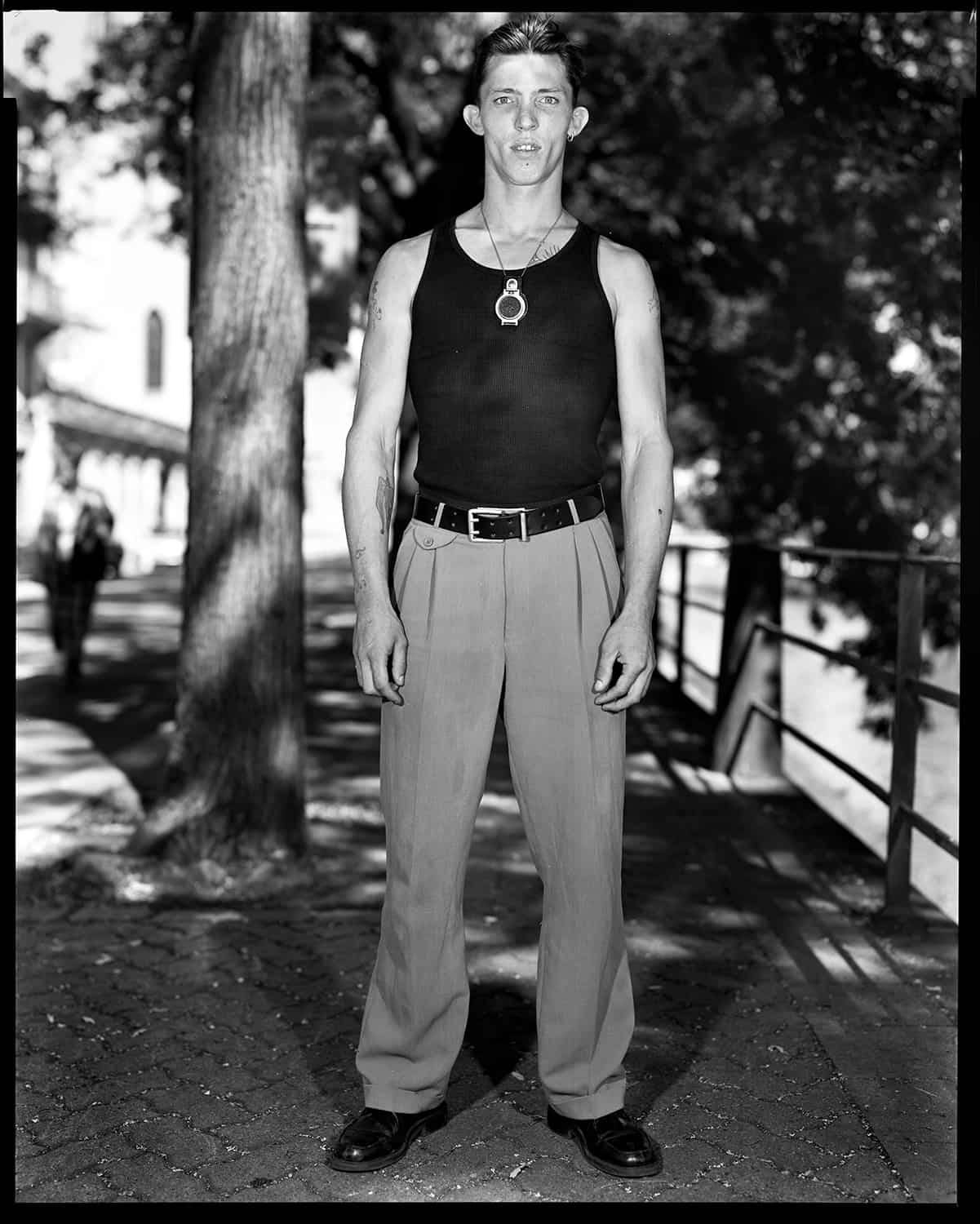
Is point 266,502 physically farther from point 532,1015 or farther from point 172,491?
point 172,491

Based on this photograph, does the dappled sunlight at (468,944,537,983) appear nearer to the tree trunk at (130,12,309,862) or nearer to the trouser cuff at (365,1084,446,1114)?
the tree trunk at (130,12,309,862)

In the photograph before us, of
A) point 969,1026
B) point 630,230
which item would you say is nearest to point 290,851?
point 969,1026

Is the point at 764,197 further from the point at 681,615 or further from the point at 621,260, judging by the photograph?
the point at 621,260

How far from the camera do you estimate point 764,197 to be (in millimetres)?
14523

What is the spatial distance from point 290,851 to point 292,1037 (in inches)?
74.6

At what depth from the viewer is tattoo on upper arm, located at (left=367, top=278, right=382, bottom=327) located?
3309mm

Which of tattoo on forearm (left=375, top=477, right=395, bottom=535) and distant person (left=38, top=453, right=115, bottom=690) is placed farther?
distant person (left=38, top=453, right=115, bottom=690)

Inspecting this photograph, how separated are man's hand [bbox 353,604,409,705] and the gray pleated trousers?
0.06 meters

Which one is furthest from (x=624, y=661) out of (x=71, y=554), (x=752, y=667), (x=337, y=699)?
(x=71, y=554)

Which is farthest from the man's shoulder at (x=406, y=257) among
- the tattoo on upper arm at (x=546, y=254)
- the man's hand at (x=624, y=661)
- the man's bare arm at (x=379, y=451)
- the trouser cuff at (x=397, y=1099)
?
the trouser cuff at (x=397, y=1099)

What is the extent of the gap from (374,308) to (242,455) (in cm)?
275

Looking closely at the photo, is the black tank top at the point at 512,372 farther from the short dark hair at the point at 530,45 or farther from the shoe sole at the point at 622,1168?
the shoe sole at the point at 622,1168

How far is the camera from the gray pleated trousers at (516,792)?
128 inches

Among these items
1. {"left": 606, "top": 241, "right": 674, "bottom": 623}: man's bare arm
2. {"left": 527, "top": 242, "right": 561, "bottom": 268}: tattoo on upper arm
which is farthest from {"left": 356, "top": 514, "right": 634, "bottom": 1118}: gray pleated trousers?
{"left": 527, "top": 242, "right": 561, "bottom": 268}: tattoo on upper arm
